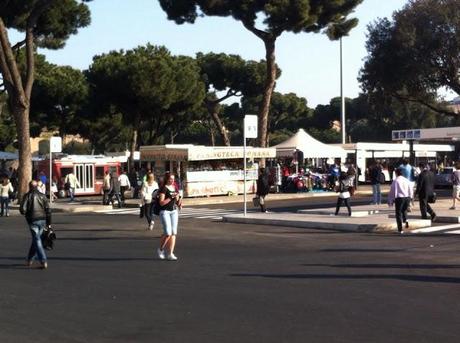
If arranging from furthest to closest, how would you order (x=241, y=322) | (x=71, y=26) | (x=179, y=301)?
(x=71, y=26) < (x=179, y=301) < (x=241, y=322)

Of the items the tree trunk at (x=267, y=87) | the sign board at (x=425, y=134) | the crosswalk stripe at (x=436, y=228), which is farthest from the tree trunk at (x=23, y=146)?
the crosswalk stripe at (x=436, y=228)

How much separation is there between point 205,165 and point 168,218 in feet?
73.1

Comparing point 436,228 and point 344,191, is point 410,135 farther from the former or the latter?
point 436,228

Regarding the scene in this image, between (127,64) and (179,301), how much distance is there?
132 feet

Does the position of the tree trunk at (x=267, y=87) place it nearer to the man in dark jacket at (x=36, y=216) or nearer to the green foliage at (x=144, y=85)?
the green foliage at (x=144, y=85)

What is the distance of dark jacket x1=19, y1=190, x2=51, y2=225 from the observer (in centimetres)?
1205

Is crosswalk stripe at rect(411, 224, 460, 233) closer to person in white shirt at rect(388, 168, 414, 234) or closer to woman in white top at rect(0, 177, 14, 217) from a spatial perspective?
person in white shirt at rect(388, 168, 414, 234)

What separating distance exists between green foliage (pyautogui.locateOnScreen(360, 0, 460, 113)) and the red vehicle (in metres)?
15.7

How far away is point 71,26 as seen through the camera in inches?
1403

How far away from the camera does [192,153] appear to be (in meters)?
33.2

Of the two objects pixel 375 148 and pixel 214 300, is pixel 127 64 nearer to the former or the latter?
pixel 375 148

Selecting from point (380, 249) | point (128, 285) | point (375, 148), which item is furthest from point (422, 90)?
point (128, 285)

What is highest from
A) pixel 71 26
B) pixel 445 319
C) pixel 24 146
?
pixel 71 26

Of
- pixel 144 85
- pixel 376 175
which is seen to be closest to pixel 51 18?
pixel 144 85
